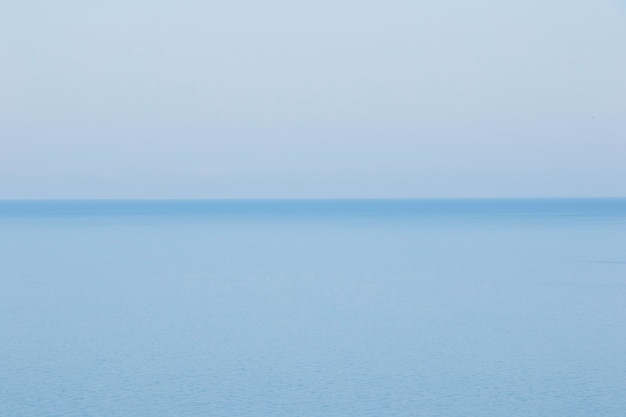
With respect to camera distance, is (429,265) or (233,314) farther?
(429,265)

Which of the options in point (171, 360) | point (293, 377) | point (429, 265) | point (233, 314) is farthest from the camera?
point (429, 265)

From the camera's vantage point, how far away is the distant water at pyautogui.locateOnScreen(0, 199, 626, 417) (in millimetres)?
12859

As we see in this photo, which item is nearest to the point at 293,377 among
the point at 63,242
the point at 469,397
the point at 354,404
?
the point at 354,404

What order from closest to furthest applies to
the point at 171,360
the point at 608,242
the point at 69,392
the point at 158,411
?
the point at 158,411, the point at 69,392, the point at 171,360, the point at 608,242

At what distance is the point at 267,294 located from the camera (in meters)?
24.1

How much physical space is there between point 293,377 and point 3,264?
21755 mm

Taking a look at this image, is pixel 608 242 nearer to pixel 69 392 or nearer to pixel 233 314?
pixel 233 314

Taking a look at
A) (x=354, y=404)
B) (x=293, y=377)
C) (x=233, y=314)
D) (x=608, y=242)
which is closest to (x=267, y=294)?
(x=233, y=314)

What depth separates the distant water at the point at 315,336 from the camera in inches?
506

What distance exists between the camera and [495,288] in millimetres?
24828

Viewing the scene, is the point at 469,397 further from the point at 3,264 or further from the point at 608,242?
the point at 608,242

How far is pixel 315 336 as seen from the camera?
17688 mm

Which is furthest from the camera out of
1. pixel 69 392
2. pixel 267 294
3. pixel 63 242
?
pixel 63 242

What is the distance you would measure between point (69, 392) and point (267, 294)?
11131 millimetres
